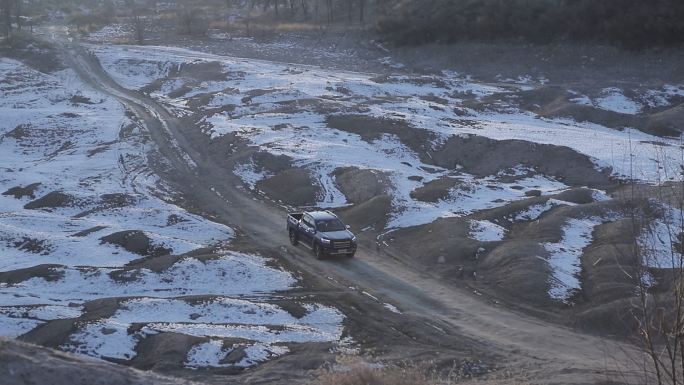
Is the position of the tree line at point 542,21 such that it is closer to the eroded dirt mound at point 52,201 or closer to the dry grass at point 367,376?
the eroded dirt mound at point 52,201

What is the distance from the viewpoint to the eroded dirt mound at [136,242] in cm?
3081

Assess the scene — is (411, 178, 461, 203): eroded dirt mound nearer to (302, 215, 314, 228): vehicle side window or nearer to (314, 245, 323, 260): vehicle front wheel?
(302, 215, 314, 228): vehicle side window

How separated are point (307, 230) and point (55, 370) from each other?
17.3m

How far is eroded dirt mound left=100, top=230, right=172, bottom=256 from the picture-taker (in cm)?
3081

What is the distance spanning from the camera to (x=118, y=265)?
96.3 ft

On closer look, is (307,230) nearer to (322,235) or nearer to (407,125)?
(322,235)

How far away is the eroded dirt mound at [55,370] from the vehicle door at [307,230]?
15.7 m

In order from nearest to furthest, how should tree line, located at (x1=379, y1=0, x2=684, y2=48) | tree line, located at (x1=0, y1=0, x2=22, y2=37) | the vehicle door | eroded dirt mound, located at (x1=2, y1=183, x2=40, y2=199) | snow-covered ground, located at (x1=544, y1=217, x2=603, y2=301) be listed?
1. snow-covered ground, located at (x1=544, y1=217, x2=603, y2=301)
2. the vehicle door
3. eroded dirt mound, located at (x1=2, y1=183, x2=40, y2=199)
4. tree line, located at (x1=379, y1=0, x2=684, y2=48)
5. tree line, located at (x1=0, y1=0, x2=22, y2=37)

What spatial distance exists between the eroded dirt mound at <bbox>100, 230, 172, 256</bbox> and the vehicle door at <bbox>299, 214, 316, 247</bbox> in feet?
16.7

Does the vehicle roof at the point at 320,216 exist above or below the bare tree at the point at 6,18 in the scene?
below

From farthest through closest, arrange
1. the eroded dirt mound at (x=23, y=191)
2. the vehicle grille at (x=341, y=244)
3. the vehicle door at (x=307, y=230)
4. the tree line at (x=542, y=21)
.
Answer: the tree line at (x=542, y=21)
the eroded dirt mound at (x=23, y=191)
the vehicle door at (x=307, y=230)
the vehicle grille at (x=341, y=244)

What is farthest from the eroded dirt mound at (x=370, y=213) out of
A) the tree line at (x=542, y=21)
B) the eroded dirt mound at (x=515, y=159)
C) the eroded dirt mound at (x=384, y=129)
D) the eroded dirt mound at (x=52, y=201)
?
the tree line at (x=542, y=21)

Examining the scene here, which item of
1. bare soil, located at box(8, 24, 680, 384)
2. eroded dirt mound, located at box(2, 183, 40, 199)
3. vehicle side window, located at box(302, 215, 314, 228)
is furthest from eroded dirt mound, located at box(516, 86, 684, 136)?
eroded dirt mound, located at box(2, 183, 40, 199)

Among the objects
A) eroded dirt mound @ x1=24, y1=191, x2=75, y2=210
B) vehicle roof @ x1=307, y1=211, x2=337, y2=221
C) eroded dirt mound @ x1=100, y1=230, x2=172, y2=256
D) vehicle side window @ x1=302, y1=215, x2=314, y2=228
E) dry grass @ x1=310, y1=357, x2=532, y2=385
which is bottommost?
eroded dirt mound @ x1=24, y1=191, x2=75, y2=210
